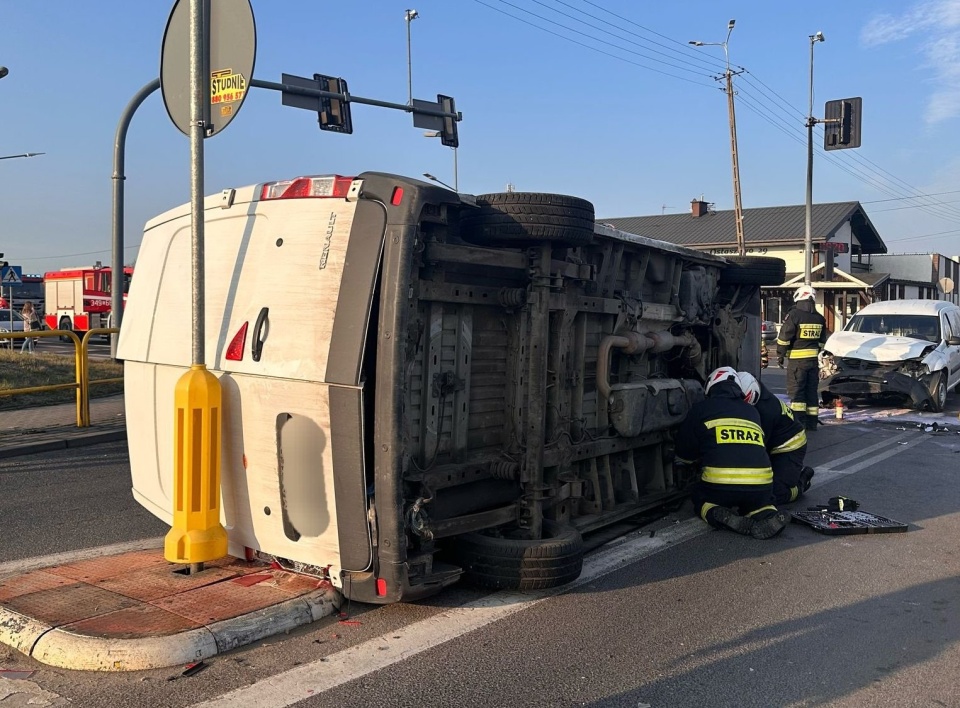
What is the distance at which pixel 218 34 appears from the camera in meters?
4.41

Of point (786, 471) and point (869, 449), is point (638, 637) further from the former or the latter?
point (869, 449)

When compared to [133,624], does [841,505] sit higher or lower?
lower

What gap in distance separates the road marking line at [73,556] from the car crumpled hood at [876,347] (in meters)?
12.4

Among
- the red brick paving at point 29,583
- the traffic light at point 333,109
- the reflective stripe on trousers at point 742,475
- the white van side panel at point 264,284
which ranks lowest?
the red brick paving at point 29,583

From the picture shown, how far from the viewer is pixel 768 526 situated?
6.03 metres

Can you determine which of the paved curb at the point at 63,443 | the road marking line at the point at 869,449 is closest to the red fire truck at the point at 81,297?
the paved curb at the point at 63,443

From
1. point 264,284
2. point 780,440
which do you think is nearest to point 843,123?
point 780,440

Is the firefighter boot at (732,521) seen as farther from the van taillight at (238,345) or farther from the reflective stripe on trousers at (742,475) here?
the van taillight at (238,345)

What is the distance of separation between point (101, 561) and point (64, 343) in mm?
31312

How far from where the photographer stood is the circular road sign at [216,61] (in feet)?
14.1

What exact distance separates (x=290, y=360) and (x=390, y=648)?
4.75 ft

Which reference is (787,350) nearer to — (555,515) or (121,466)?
(555,515)

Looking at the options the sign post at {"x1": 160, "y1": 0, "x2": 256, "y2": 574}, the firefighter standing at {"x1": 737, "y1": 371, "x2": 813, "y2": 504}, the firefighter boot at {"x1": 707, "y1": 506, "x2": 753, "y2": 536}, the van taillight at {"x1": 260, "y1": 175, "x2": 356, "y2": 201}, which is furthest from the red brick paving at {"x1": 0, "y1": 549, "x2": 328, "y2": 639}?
the firefighter standing at {"x1": 737, "y1": 371, "x2": 813, "y2": 504}

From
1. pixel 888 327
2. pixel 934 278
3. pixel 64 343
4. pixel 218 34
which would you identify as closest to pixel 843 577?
pixel 218 34
